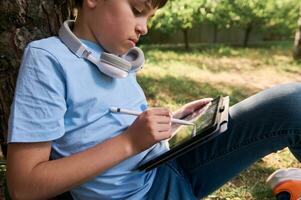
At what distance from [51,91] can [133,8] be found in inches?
12.0

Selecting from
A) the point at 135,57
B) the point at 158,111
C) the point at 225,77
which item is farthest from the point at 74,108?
the point at 225,77

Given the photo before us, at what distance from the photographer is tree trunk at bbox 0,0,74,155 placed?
1427 millimetres

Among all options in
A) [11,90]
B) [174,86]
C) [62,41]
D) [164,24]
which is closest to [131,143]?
[62,41]

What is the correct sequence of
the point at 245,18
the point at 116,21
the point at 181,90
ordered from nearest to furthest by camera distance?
the point at 116,21, the point at 181,90, the point at 245,18

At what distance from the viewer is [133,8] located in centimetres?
118

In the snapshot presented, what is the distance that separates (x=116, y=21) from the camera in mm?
1165

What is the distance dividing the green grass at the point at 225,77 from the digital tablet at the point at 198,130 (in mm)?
907

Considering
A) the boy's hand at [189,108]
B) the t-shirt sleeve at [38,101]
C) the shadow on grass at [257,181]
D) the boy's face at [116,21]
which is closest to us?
the t-shirt sleeve at [38,101]

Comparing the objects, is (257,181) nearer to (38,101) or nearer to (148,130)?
(148,130)

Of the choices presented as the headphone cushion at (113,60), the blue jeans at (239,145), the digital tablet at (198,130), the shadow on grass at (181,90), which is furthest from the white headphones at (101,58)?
the shadow on grass at (181,90)

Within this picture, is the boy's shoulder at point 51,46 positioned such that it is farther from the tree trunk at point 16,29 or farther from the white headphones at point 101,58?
the tree trunk at point 16,29

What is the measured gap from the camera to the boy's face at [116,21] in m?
1.16

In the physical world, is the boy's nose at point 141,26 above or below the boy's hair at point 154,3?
below

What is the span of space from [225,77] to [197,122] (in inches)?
179
